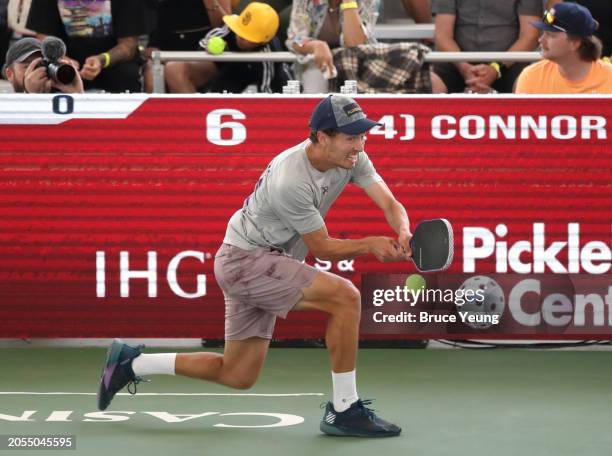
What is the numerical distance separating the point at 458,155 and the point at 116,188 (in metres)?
2.19

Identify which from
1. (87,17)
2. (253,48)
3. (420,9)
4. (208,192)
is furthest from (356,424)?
(420,9)

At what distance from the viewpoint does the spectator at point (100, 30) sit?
34.0 feet

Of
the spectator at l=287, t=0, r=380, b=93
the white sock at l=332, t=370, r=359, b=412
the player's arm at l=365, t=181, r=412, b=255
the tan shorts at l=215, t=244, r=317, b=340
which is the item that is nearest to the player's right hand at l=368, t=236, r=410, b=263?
the player's arm at l=365, t=181, r=412, b=255

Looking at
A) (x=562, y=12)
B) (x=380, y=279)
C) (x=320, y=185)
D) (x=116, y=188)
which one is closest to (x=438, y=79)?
(x=562, y=12)

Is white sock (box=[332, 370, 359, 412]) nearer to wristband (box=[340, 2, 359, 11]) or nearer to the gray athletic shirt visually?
the gray athletic shirt

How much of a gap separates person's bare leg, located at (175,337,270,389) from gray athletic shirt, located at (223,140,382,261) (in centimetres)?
47

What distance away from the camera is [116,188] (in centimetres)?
895

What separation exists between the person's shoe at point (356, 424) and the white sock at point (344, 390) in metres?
0.02

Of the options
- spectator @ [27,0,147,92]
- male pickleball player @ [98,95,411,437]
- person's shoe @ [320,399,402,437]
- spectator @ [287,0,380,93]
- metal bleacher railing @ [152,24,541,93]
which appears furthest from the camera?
spectator @ [27,0,147,92]

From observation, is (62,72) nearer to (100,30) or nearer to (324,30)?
(100,30)

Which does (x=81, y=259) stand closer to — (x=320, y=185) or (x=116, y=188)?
(x=116, y=188)

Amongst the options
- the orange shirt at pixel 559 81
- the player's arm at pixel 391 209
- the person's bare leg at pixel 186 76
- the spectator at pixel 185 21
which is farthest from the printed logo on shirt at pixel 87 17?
the player's arm at pixel 391 209

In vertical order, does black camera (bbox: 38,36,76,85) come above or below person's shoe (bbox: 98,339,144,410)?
above

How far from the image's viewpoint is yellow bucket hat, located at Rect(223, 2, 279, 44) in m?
9.91
